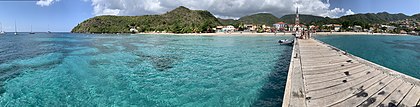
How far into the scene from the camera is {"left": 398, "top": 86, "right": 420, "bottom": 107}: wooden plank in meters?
5.94

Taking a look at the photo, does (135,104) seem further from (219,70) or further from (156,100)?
(219,70)

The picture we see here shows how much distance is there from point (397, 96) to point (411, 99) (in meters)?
0.31

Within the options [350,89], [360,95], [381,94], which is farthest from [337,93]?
[381,94]

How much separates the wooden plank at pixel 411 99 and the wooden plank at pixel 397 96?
10 centimetres

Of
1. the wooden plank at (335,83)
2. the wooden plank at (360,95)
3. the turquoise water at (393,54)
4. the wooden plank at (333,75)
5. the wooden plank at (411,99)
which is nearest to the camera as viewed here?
the wooden plank at (411,99)

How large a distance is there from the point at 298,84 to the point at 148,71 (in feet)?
38.7

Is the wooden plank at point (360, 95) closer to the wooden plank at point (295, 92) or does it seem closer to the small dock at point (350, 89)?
the small dock at point (350, 89)

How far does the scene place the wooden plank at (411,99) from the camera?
594cm

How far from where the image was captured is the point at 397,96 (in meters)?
6.54

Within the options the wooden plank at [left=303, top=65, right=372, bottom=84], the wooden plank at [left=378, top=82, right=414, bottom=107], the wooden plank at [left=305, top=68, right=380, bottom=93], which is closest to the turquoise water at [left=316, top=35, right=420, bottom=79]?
the wooden plank at [left=303, top=65, right=372, bottom=84]

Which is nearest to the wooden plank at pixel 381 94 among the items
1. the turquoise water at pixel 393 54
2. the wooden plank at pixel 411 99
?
the wooden plank at pixel 411 99

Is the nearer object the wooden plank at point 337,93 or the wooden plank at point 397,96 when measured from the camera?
the wooden plank at point 397,96

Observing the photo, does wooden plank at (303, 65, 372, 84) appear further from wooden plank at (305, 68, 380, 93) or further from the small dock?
wooden plank at (305, 68, 380, 93)

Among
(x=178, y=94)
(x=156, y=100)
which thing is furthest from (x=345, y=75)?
(x=156, y=100)
